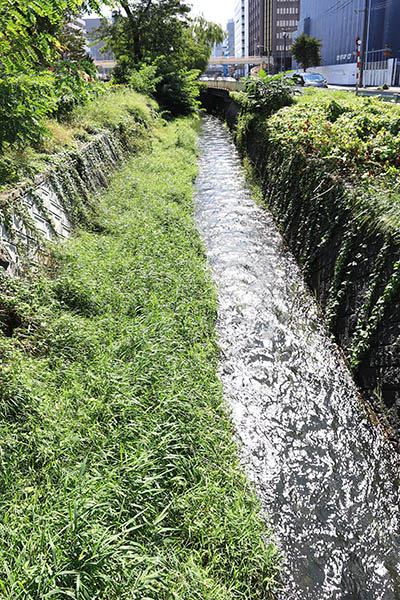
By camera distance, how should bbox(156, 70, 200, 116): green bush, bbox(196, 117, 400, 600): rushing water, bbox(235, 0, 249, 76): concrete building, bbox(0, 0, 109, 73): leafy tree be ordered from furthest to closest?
bbox(235, 0, 249, 76): concrete building < bbox(156, 70, 200, 116): green bush < bbox(0, 0, 109, 73): leafy tree < bbox(196, 117, 400, 600): rushing water

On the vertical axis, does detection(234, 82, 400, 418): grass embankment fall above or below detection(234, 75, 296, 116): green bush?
below

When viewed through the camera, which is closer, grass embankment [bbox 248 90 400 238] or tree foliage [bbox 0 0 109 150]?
tree foliage [bbox 0 0 109 150]

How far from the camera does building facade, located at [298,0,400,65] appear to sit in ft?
142

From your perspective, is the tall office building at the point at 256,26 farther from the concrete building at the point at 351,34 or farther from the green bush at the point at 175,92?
the green bush at the point at 175,92

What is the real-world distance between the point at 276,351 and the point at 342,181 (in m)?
2.93

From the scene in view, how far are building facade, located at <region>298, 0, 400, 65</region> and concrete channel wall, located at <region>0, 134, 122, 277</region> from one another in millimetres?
32565

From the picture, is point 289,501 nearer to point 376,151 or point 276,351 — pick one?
point 276,351

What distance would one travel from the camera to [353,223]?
18.5 feet

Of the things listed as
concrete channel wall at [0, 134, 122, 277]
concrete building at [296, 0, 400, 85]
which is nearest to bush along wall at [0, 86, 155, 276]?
concrete channel wall at [0, 134, 122, 277]

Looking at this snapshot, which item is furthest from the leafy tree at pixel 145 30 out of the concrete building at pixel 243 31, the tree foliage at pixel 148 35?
the concrete building at pixel 243 31

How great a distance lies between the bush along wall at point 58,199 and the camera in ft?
17.3

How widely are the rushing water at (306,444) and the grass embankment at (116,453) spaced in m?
0.29

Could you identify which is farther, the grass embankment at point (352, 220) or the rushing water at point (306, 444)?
the grass embankment at point (352, 220)

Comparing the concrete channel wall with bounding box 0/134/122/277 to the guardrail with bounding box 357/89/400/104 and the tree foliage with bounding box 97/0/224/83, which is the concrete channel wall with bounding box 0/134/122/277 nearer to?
the guardrail with bounding box 357/89/400/104
